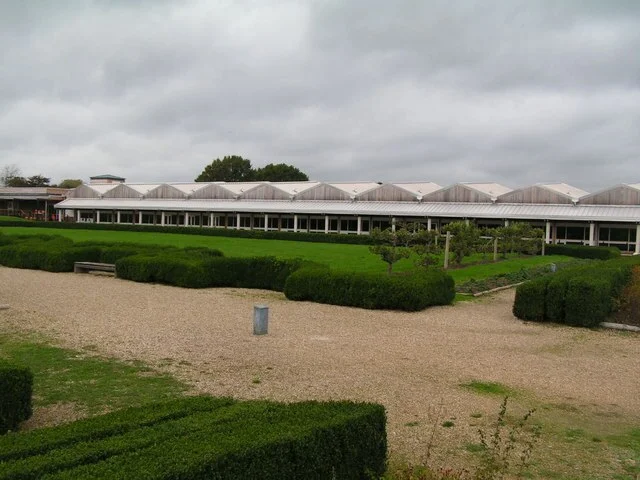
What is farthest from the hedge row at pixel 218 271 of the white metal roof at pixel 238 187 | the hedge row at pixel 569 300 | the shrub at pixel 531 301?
the white metal roof at pixel 238 187

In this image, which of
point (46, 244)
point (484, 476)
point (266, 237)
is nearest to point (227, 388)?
point (484, 476)

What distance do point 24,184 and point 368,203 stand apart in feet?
269

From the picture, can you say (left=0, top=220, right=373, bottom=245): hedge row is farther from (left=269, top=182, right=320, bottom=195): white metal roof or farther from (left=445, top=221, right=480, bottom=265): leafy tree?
(left=445, top=221, right=480, bottom=265): leafy tree

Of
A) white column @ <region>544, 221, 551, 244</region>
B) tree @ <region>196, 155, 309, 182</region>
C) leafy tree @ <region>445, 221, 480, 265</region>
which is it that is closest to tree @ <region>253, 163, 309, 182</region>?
tree @ <region>196, 155, 309, 182</region>

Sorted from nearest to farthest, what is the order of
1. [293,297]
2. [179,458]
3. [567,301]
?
[179,458] → [567,301] → [293,297]

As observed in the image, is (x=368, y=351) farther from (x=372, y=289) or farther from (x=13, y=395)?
(x=13, y=395)

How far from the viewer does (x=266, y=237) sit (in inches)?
1834

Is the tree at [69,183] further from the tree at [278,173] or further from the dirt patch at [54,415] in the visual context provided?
the dirt patch at [54,415]

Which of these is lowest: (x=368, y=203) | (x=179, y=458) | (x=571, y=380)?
(x=571, y=380)

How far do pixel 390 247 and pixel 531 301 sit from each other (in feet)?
23.3

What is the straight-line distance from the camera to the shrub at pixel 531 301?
42.9ft

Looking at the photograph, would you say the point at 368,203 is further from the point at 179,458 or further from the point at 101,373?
the point at 179,458

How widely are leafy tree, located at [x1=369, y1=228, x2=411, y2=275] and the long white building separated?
14192 millimetres

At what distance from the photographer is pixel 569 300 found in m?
12.7
